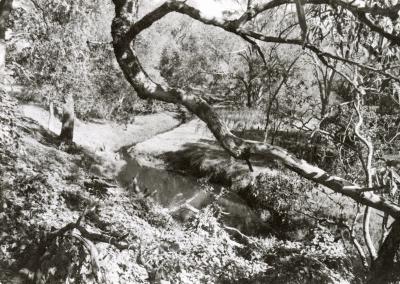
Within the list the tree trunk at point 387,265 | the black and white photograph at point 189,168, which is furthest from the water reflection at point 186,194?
the tree trunk at point 387,265

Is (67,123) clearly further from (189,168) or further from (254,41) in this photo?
(254,41)

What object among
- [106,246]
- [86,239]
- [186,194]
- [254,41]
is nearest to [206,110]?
[254,41]

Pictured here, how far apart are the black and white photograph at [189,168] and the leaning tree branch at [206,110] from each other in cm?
1

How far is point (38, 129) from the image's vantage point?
1967cm

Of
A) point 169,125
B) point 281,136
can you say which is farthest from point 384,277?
point 169,125

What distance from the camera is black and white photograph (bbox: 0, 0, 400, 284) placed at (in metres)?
4.25

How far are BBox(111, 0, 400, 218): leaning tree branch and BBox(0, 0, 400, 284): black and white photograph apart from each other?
0.04 feet

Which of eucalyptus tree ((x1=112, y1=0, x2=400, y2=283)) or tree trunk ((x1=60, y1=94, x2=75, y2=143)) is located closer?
eucalyptus tree ((x1=112, y1=0, x2=400, y2=283))

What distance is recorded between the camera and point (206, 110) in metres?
3.96

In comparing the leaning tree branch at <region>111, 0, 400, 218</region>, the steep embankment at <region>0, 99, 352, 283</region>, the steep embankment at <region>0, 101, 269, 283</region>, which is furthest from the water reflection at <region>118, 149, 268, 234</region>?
the leaning tree branch at <region>111, 0, 400, 218</region>

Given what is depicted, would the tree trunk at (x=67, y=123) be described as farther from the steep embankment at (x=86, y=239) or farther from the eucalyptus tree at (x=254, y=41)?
the eucalyptus tree at (x=254, y=41)

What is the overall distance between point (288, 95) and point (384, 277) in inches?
804

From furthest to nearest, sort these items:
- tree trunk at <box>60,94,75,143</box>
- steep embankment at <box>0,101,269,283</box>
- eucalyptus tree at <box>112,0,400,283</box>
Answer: tree trunk at <box>60,94,75,143</box> → steep embankment at <box>0,101,269,283</box> → eucalyptus tree at <box>112,0,400,283</box>

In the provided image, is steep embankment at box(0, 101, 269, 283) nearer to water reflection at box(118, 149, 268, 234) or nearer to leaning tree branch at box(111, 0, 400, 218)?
leaning tree branch at box(111, 0, 400, 218)
